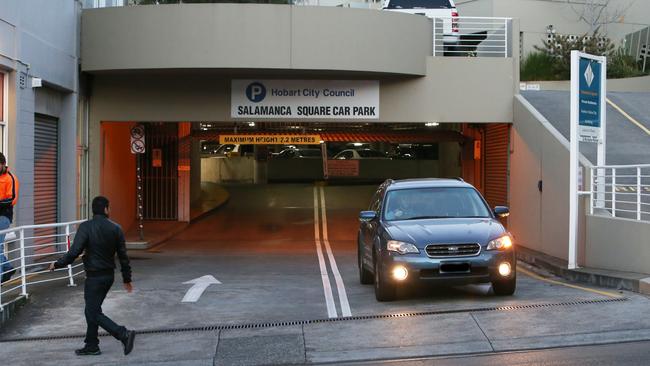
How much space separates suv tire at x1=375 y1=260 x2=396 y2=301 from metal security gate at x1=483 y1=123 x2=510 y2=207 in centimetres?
997

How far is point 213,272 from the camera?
14391 mm

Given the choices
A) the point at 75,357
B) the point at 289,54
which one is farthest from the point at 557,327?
the point at 289,54

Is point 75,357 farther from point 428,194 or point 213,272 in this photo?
point 213,272

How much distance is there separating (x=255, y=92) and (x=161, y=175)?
7.57 meters

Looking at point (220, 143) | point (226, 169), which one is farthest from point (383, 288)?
point (226, 169)

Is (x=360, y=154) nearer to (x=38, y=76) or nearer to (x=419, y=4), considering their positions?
(x=419, y=4)

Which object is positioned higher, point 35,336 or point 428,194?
point 428,194

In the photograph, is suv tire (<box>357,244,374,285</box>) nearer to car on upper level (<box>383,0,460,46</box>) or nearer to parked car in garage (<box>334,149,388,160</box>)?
car on upper level (<box>383,0,460,46</box>)

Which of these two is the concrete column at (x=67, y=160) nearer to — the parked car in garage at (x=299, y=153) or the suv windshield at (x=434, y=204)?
the suv windshield at (x=434, y=204)

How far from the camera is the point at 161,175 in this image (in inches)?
970

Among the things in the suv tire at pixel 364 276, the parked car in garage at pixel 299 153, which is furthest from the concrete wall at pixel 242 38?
the parked car in garage at pixel 299 153

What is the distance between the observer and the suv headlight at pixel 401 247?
31.3 ft

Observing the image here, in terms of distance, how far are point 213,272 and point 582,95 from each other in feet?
25.2

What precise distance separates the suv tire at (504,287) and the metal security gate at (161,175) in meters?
16.3
